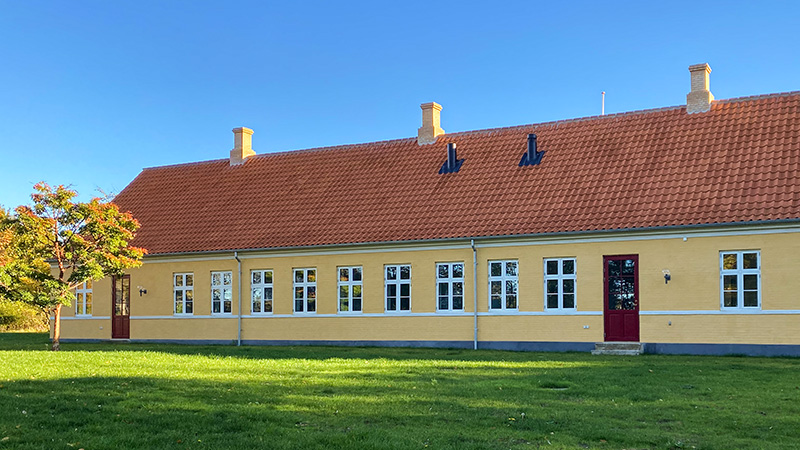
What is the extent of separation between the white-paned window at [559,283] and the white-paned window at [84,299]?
58.6 feet

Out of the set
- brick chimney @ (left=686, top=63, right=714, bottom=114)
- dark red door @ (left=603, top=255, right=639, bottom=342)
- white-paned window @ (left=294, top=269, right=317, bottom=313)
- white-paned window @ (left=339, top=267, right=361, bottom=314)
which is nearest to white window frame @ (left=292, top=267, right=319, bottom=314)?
white-paned window @ (left=294, top=269, right=317, bottom=313)

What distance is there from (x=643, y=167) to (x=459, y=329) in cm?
721

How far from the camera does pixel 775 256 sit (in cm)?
2197

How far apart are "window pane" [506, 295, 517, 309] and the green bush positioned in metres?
26.7

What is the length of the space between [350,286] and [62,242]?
8742 millimetres

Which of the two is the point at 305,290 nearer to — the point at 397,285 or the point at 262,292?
the point at 262,292

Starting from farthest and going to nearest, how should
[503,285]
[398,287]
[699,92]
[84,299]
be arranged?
[84,299]
[398,287]
[699,92]
[503,285]

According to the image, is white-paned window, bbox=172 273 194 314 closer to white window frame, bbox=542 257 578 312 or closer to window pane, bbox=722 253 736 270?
white window frame, bbox=542 257 578 312

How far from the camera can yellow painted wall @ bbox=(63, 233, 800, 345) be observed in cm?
2220

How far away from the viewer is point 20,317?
44.6 meters

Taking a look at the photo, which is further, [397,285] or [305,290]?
[305,290]

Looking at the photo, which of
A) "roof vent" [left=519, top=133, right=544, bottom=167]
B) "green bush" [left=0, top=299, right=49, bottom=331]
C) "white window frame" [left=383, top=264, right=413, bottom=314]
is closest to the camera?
"white window frame" [left=383, top=264, right=413, bottom=314]

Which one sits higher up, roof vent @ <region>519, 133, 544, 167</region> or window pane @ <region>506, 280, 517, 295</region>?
roof vent @ <region>519, 133, 544, 167</region>

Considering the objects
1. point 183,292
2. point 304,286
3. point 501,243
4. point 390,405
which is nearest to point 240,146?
point 183,292
